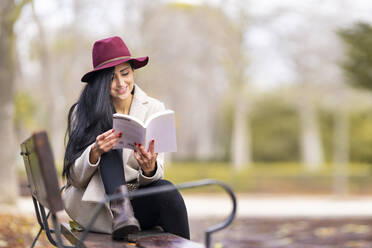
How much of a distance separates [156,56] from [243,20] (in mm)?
3416

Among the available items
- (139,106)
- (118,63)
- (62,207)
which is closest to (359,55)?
(139,106)

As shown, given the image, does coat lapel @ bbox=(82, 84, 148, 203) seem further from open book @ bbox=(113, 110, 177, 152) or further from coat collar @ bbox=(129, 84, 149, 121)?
open book @ bbox=(113, 110, 177, 152)

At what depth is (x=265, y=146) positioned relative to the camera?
2700cm

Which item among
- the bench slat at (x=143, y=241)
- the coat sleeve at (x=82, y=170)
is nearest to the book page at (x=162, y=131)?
the coat sleeve at (x=82, y=170)

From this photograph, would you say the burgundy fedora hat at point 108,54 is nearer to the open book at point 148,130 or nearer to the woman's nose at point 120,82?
the woman's nose at point 120,82

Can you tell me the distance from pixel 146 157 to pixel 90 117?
16.7 inches

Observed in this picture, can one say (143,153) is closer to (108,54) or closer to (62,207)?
(62,207)

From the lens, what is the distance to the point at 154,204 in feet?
9.43

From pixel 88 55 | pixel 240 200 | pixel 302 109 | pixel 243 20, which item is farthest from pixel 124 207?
pixel 302 109

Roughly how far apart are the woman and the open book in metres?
0.03

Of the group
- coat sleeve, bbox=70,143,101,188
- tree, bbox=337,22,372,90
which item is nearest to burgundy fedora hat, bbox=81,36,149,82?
coat sleeve, bbox=70,143,101,188

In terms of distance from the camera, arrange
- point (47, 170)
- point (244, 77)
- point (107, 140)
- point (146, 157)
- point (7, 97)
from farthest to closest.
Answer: point (244, 77), point (7, 97), point (146, 157), point (107, 140), point (47, 170)

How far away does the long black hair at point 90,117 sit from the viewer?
115 inches

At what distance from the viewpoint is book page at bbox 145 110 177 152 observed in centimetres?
263
